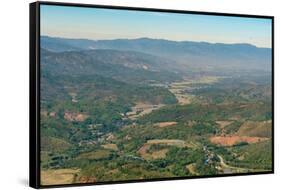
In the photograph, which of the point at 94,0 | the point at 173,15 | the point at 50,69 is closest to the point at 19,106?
the point at 50,69

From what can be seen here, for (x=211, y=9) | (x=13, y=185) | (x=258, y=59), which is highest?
(x=211, y=9)

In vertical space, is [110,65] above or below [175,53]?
below

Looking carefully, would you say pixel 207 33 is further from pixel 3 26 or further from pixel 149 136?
pixel 3 26

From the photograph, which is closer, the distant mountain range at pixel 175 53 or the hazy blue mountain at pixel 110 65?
the hazy blue mountain at pixel 110 65

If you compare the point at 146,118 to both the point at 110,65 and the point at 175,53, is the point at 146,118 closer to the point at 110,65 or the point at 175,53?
the point at 110,65

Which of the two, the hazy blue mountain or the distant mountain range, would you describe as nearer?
the hazy blue mountain

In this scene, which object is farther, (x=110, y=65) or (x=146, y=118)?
(x=146, y=118)

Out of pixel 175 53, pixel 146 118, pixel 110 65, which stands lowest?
pixel 146 118

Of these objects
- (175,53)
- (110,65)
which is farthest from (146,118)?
(175,53)
